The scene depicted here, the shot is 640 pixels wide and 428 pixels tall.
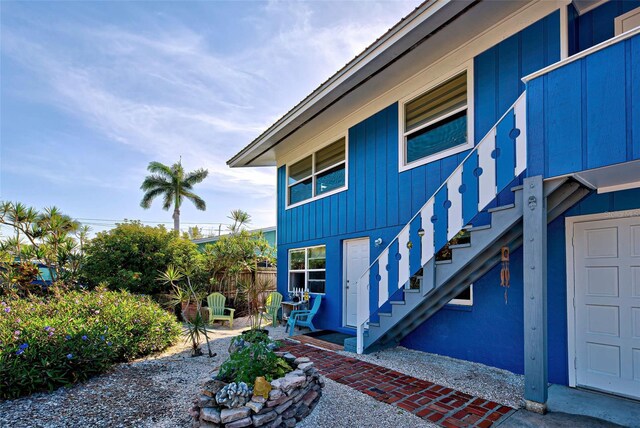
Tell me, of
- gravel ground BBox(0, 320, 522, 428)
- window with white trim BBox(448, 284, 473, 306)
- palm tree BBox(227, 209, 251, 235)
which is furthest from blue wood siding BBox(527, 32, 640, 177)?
palm tree BBox(227, 209, 251, 235)

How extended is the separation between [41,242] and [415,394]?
413 inches

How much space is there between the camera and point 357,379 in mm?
4230

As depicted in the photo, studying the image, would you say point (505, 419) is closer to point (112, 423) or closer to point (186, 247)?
point (112, 423)

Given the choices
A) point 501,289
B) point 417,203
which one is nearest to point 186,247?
point 417,203

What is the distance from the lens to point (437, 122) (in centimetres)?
550

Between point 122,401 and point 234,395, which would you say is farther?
point 122,401

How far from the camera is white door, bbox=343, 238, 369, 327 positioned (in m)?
6.89

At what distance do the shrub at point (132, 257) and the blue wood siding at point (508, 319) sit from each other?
752 centimetres

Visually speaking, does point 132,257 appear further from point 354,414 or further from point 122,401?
point 354,414

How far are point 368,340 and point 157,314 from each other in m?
3.77

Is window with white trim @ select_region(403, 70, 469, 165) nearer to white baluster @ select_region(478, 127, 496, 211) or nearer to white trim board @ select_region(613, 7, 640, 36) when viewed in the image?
white baluster @ select_region(478, 127, 496, 211)

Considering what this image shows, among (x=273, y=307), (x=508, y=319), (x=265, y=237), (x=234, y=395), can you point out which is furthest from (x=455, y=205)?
(x=265, y=237)

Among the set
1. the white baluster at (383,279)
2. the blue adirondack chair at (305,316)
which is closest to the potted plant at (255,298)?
the blue adirondack chair at (305,316)

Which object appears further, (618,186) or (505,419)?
(618,186)
